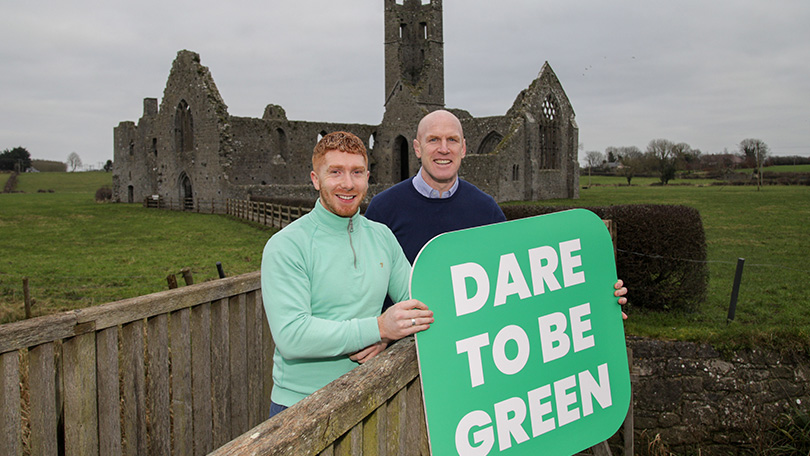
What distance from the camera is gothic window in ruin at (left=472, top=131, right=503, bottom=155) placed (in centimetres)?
3669

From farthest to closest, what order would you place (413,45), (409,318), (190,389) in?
(413,45) → (190,389) → (409,318)

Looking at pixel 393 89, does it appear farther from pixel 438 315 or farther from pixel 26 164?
pixel 26 164

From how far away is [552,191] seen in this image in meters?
35.2

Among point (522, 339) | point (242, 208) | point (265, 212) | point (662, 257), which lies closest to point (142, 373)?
point (522, 339)

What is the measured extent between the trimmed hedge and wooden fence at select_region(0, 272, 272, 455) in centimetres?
483

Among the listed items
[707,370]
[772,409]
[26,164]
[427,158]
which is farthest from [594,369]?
[26,164]

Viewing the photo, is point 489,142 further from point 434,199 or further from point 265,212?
point 434,199

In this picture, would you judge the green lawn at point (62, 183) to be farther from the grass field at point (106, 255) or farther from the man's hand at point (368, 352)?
the man's hand at point (368, 352)

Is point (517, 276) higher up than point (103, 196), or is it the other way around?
point (103, 196)

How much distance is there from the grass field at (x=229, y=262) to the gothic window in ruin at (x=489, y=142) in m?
15.9

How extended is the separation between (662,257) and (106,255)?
12.8 m

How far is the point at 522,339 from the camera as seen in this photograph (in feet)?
7.94

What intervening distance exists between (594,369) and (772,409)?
3.65 meters

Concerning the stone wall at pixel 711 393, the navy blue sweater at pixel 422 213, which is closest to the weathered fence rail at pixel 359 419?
the navy blue sweater at pixel 422 213
